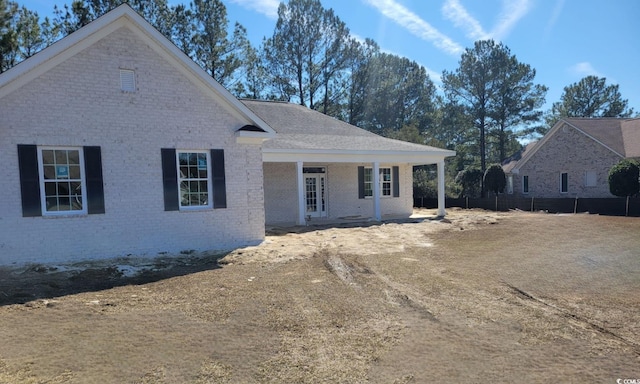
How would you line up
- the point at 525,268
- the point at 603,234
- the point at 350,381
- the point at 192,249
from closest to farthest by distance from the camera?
1. the point at 350,381
2. the point at 525,268
3. the point at 192,249
4. the point at 603,234

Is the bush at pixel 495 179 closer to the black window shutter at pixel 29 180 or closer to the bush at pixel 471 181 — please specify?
the bush at pixel 471 181

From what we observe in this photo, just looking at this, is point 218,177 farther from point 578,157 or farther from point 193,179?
point 578,157

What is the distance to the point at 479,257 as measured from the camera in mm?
9586

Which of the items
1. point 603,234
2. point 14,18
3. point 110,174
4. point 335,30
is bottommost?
point 603,234

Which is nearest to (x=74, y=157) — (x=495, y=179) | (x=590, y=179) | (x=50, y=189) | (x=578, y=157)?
(x=50, y=189)

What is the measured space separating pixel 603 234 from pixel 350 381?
504 inches

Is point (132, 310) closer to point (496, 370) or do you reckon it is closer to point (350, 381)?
point (350, 381)

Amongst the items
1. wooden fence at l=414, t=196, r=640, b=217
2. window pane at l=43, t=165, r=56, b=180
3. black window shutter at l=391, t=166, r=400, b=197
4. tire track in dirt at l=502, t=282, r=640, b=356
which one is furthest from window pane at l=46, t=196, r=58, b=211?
wooden fence at l=414, t=196, r=640, b=217

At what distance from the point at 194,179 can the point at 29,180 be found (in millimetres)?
3524

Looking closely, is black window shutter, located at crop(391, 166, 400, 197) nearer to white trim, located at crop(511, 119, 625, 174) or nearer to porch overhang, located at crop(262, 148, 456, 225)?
porch overhang, located at crop(262, 148, 456, 225)

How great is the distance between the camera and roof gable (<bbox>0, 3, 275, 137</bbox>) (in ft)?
28.2

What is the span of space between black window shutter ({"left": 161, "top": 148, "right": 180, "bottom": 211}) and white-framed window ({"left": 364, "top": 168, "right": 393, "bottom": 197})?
1072 centimetres

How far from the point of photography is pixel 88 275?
8.09m

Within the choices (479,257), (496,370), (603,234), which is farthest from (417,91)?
(496,370)
